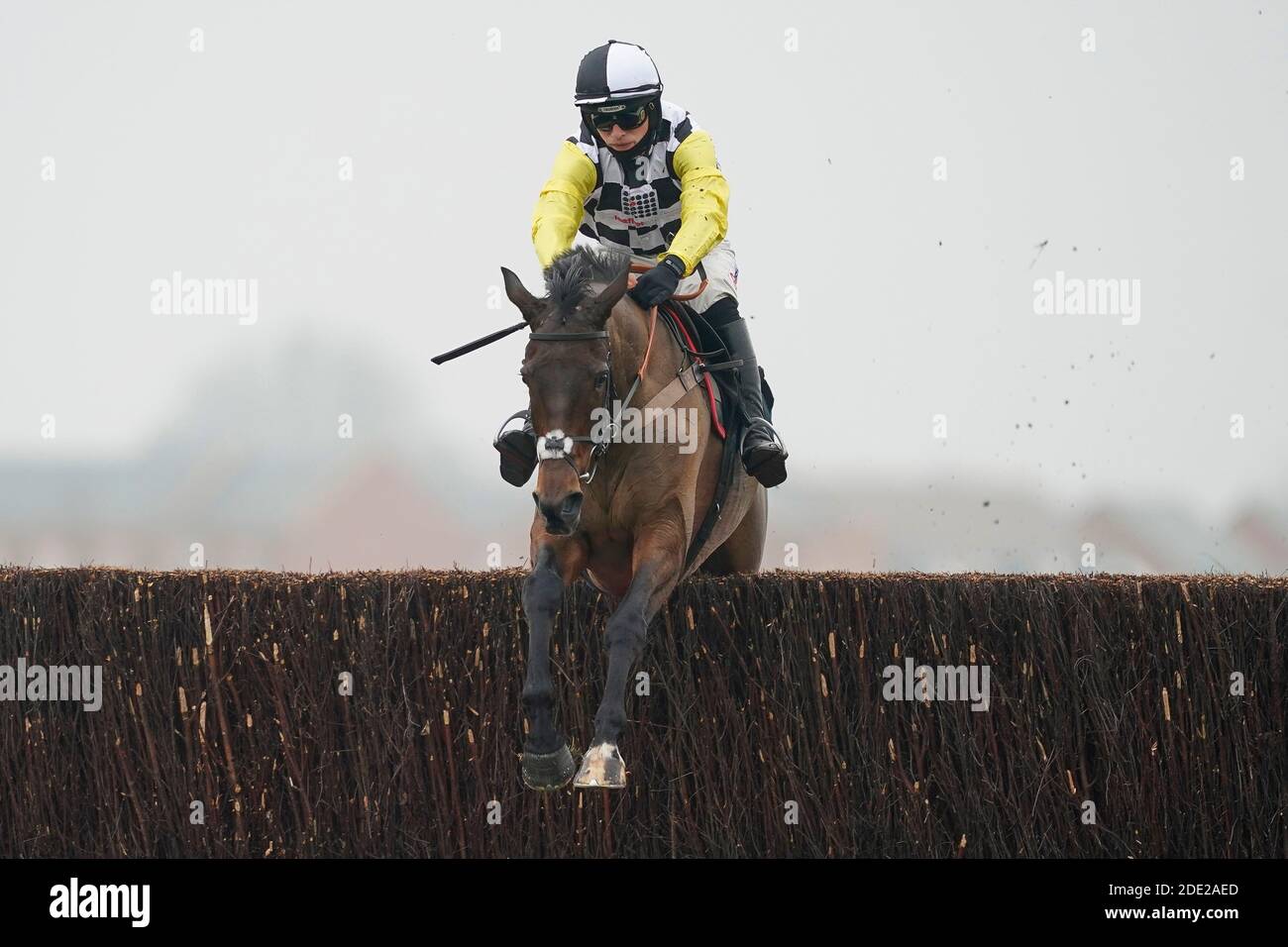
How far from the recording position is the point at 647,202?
8.57m

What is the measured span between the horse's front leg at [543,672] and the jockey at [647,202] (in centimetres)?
51

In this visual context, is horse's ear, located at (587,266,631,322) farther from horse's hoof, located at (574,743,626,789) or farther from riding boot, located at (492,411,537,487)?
horse's hoof, located at (574,743,626,789)

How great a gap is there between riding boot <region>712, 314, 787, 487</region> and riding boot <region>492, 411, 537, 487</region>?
126cm

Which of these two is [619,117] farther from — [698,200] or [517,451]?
[517,451]

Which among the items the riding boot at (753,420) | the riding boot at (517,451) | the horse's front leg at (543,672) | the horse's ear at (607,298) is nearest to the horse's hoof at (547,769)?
the horse's front leg at (543,672)

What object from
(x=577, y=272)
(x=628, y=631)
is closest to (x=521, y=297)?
(x=577, y=272)

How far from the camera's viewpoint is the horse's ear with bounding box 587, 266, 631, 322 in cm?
703

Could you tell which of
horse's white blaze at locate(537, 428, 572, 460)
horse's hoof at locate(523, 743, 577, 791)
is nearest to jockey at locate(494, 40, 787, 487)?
horse's white blaze at locate(537, 428, 572, 460)

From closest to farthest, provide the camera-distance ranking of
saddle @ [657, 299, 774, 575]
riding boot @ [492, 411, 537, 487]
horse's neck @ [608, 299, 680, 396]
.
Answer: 1. horse's neck @ [608, 299, 680, 396]
2. riding boot @ [492, 411, 537, 487]
3. saddle @ [657, 299, 774, 575]

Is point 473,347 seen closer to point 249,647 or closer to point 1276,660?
point 249,647

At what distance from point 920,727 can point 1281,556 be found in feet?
39.1

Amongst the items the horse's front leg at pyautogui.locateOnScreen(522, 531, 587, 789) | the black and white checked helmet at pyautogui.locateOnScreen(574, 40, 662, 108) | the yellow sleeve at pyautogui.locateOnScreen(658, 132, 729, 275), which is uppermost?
the black and white checked helmet at pyautogui.locateOnScreen(574, 40, 662, 108)

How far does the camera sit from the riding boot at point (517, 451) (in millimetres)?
7527

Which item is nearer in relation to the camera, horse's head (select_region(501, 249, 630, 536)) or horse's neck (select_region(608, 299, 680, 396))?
horse's head (select_region(501, 249, 630, 536))
